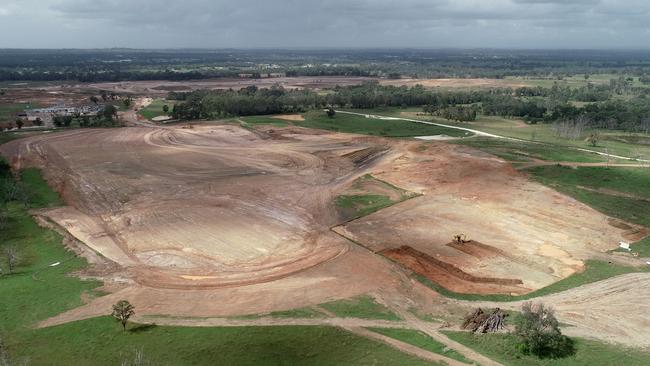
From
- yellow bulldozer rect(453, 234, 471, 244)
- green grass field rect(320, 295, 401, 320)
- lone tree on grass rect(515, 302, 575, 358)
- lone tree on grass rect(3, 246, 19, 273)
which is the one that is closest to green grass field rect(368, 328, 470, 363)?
green grass field rect(320, 295, 401, 320)

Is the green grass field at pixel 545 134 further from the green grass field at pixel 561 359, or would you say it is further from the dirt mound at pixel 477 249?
the green grass field at pixel 561 359

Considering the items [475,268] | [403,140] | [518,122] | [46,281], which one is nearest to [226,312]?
[46,281]

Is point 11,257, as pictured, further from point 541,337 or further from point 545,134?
point 545,134

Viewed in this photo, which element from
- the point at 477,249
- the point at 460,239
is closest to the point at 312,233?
the point at 460,239

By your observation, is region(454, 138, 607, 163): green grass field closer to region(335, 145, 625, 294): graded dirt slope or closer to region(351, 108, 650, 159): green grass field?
region(351, 108, 650, 159): green grass field

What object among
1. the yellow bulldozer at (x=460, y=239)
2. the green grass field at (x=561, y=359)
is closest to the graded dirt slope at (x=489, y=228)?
the yellow bulldozer at (x=460, y=239)
